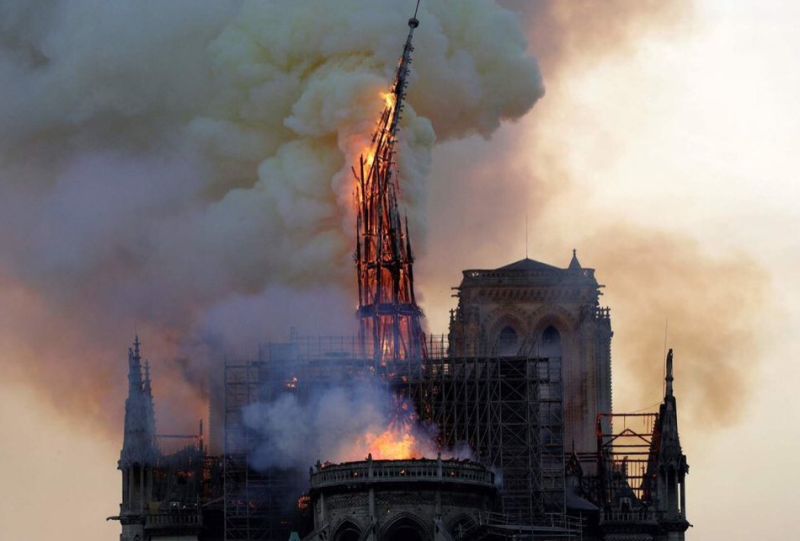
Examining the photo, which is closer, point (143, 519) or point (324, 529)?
point (324, 529)

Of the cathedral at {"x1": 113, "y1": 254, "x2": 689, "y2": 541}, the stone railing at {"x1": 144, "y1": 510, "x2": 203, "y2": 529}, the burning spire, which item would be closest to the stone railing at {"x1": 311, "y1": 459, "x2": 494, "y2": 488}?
the cathedral at {"x1": 113, "y1": 254, "x2": 689, "y2": 541}

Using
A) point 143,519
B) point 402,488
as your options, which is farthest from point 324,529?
point 143,519

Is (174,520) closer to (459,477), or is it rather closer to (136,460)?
(136,460)

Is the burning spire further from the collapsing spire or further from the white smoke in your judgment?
the collapsing spire

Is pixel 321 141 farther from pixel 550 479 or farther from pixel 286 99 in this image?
pixel 550 479

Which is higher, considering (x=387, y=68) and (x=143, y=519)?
(x=387, y=68)

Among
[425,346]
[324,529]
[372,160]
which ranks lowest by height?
[324,529]

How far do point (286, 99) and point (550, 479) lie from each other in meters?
30.3

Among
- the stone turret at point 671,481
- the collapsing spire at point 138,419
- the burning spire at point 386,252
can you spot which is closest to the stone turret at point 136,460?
the collapsing spire at point 138,419

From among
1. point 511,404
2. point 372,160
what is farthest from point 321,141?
point 511,404

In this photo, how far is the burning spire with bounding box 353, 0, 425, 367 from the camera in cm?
19238

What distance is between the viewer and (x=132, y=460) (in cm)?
19212

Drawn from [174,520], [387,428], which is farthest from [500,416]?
[174,520]

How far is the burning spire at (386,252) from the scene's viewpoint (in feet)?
631
